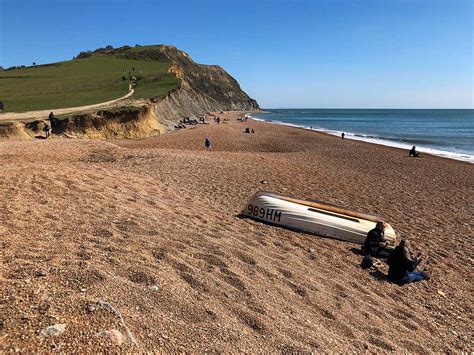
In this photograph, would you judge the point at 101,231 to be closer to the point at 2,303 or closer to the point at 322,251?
the point at 2,303

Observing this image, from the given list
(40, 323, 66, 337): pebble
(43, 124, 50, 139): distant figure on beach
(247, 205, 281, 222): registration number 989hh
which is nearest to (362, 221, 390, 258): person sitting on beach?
(247, 205, 281, 222): registration number 989hh

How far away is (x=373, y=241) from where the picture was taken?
870 cm

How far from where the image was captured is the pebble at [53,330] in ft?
11.4

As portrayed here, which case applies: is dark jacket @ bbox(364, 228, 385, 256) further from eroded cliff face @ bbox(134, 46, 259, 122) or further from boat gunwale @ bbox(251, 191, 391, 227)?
eroded cliff face @ bbox(134, 46, 259, 122)

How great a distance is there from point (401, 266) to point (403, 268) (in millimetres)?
57

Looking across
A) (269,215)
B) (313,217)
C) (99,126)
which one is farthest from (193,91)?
(313,217)

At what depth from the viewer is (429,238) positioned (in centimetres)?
1053

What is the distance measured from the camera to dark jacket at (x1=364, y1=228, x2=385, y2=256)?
870cm

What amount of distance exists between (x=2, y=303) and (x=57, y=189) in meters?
5.89

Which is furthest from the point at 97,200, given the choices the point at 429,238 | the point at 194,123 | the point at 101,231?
the point at 194,123

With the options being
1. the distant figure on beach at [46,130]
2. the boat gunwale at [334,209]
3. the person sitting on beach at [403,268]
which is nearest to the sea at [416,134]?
the boat gunwale at [334,209]

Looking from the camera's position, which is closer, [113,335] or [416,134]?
[113,335]

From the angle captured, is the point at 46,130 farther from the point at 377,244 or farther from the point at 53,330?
the point at 53,330

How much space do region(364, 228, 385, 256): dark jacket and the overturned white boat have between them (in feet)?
2.58
